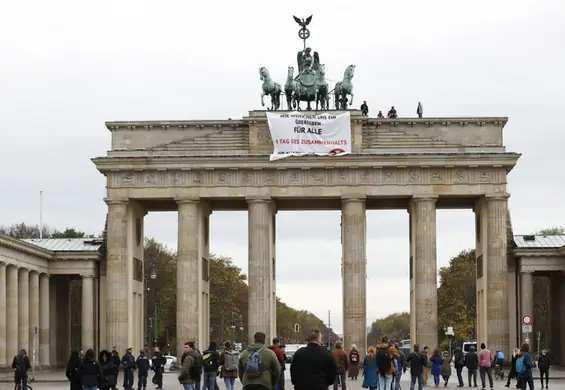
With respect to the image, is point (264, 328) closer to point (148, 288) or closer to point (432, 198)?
point (432, 198)

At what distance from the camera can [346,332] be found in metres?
86.3

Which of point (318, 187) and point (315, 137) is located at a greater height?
point (315, 137)

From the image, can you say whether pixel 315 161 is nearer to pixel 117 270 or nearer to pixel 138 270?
pixel 117 270

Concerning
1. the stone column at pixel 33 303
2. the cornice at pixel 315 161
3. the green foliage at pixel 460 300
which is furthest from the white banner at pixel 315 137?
the green foliage at pixel 460 300

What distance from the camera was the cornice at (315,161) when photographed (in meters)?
85.5

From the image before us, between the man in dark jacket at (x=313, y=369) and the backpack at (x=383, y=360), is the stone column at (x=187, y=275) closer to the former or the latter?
the backpack at (x=383, y=360)

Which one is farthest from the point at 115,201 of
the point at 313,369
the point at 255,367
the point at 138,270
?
the point at 313,369

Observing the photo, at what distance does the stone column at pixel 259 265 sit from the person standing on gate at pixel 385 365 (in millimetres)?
43205

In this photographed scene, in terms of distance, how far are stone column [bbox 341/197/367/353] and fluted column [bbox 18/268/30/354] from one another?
20049 millimetres

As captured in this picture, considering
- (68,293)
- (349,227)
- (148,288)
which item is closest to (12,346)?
(68,293)

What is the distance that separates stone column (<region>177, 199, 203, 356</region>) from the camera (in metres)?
86.7

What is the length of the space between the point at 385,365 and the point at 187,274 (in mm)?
44782

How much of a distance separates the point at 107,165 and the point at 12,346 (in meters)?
13.8

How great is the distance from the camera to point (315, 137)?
282 ft
